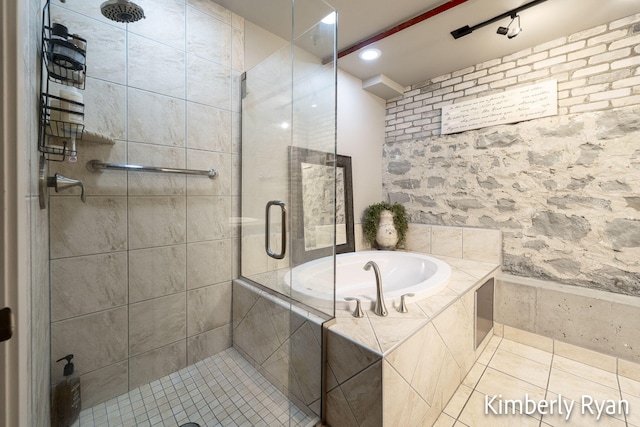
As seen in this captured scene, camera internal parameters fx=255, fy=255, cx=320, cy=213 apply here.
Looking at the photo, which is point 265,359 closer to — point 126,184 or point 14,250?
point 126,184

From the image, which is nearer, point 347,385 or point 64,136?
point 64,136

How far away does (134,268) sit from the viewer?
151 centimetres

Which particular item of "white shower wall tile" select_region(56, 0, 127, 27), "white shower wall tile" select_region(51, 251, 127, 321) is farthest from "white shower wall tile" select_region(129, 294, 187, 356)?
"white shower wall tile" select_region(56, 0, 127, 27)

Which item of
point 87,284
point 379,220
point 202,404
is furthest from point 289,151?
point 202,404

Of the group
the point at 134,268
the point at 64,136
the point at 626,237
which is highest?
the point at 64,136

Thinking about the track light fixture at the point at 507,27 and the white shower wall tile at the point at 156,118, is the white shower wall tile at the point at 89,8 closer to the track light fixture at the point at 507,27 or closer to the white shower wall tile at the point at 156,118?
the white shower wall tile at the point at 156,118

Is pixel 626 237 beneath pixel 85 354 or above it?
above

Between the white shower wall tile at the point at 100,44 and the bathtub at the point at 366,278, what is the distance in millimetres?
1519

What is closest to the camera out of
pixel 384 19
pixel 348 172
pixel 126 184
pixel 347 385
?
pixel 347 385

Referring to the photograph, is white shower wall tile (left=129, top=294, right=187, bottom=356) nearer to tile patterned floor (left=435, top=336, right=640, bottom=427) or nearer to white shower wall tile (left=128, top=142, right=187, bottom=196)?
white shower wall tile (left=128, top=142, right=187, bottom=196)

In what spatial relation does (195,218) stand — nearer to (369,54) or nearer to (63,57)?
(63,57)

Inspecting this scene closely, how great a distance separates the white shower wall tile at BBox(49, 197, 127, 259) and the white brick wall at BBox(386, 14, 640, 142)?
3008 mm

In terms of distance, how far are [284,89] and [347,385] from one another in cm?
183

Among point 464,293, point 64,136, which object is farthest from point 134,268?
point 464,293
